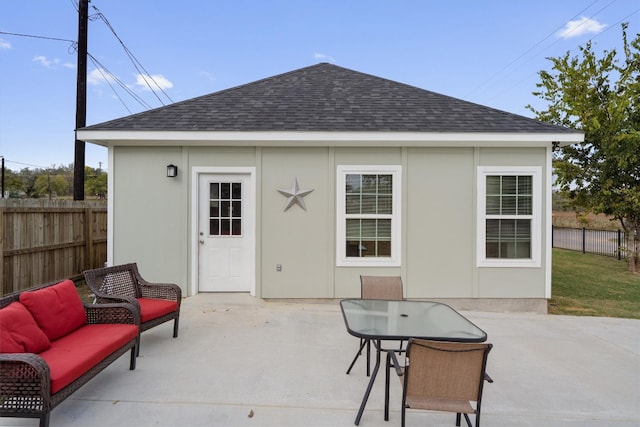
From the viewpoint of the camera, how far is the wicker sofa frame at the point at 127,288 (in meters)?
3.95

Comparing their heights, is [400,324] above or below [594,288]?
above

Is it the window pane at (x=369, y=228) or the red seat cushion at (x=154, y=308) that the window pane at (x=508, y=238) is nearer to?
the window pane at (x=369, y=228)

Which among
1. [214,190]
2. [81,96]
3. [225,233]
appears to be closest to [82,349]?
[225,233]

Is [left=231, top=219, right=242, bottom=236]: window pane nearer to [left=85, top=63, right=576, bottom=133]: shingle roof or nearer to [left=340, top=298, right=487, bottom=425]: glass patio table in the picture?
[left=85, top=63, right=576, bottom=133]: shingle roof

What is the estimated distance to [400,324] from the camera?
298 cm

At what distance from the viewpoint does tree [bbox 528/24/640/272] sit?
896 centimetres

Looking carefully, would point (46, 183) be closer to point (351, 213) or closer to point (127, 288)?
point (127, 288)

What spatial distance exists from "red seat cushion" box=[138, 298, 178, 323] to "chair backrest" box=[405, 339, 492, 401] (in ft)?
9.78

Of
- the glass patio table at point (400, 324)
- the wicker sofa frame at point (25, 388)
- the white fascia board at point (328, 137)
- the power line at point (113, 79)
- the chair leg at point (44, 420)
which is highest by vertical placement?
the power line at point (113, 79)

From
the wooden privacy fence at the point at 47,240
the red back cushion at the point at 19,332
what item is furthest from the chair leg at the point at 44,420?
→ the wooden privacy fence at the point at 47,240

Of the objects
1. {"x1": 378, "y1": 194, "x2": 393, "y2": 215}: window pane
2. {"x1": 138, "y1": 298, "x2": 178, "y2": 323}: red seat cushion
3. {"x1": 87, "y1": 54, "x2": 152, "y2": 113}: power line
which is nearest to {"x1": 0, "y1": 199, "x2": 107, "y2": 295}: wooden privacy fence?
{"x1": 138, "y1": 298, "x2": 178, "y2": 323}: red seat cushion

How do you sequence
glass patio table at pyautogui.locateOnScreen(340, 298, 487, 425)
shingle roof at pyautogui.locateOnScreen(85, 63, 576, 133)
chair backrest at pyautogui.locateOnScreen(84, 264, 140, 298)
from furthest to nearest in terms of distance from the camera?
shingle roof at pyautogui.locateOnScreen(85, 63, 576, 133)
chair backrest at pyautogui.locateOnScreen(84, 264, 140, 298)
glass patio table at pyautogui.locateOnScreen(340, 298, 487, 425)

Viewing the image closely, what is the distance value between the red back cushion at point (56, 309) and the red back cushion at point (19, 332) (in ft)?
0.33

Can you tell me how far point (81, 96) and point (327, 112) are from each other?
20.5ft
